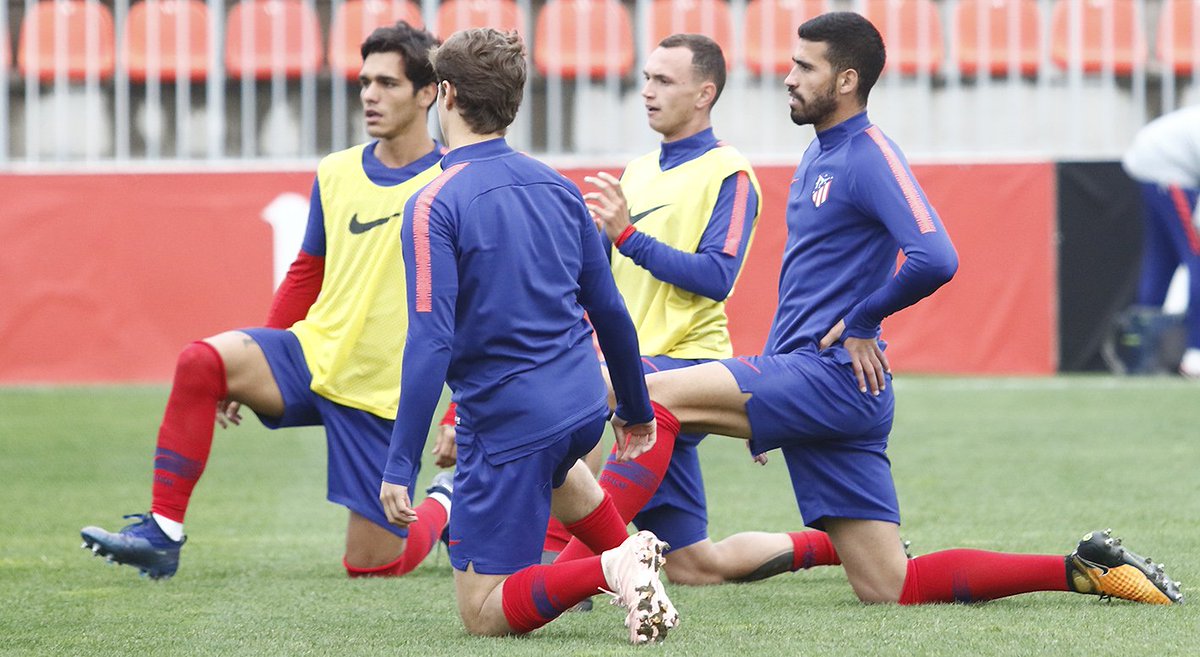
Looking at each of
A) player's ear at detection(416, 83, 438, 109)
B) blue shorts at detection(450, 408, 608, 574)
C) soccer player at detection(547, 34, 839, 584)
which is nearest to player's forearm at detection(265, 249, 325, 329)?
player's ear at detection(416, 83, 438, 109)

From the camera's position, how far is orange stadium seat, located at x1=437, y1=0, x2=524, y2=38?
45.1 feet

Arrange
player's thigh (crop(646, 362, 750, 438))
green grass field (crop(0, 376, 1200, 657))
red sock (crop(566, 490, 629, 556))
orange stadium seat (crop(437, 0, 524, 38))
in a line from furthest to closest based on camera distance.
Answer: orange stadium seat (crop(437, 0, 524, 38)) → player's thigh (crop(646, 362, 750, 438)) → red sock (crop(566, 490, 629, 556)) → green grass field (crop(0, 376, 1200, 657))

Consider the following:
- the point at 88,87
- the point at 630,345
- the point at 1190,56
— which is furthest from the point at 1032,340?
the point at 630,345

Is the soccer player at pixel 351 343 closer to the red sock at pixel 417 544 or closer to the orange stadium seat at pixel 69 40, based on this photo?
the red sock at pixel 417 544

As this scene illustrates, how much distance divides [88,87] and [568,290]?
10844 millimetres

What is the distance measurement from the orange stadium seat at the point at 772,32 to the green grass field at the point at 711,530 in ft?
A: 12.3


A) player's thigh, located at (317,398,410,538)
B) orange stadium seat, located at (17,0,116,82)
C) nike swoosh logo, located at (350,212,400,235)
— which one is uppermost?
orange stadium seat, located at (17,0,116,82)

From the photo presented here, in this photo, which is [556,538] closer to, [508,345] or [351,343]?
[351,343]

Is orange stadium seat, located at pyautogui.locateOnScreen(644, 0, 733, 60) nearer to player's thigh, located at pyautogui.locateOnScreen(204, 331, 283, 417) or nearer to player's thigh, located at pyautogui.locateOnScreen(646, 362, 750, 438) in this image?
player's thigh, located at pyautogui.locateOnScreen(204, 331, 283, 417)

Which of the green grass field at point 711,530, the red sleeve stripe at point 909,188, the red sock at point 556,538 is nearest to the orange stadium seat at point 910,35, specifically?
the green grass field at point 711,530

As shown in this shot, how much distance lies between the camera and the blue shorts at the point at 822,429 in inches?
180

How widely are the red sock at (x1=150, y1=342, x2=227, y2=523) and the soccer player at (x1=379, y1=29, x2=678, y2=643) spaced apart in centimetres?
155

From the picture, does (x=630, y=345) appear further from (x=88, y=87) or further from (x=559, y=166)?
(x=88, y=87)

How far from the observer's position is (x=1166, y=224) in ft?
39.5
